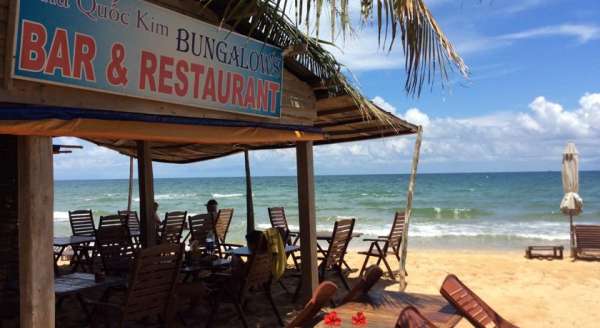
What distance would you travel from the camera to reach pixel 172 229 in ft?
24.0

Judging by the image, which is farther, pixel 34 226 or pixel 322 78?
pixel 322 78

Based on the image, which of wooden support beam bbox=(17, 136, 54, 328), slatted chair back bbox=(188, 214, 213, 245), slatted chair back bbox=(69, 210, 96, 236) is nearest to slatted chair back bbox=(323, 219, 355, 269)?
slatted chair back bbox=(188, 214, 213, 245)

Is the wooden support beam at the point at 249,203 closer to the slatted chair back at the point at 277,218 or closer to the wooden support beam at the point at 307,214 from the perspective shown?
the slatted chair back at the point at 277,218

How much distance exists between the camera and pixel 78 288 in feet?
12.7

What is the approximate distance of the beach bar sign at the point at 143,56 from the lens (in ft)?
9.62

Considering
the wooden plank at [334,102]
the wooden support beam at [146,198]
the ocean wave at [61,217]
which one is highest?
the wooden plank at [334,102]

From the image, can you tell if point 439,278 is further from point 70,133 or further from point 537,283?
point 70,133

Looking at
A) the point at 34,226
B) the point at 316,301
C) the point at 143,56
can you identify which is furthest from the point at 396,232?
the point at 34,226

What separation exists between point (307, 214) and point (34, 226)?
2.98 metres

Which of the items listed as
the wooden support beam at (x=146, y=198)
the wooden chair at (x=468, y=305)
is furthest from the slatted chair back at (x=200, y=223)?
the wooden chair at (x=468, y=305)

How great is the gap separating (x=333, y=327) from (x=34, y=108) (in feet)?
7.29

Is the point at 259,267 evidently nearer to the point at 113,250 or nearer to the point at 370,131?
the point at 113,250

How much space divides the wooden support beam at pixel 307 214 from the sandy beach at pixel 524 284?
1.62 metres

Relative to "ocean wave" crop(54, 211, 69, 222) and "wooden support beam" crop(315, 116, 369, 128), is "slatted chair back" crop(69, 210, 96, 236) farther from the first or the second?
"ocean wave" crop(54, 211, 69, 222)
